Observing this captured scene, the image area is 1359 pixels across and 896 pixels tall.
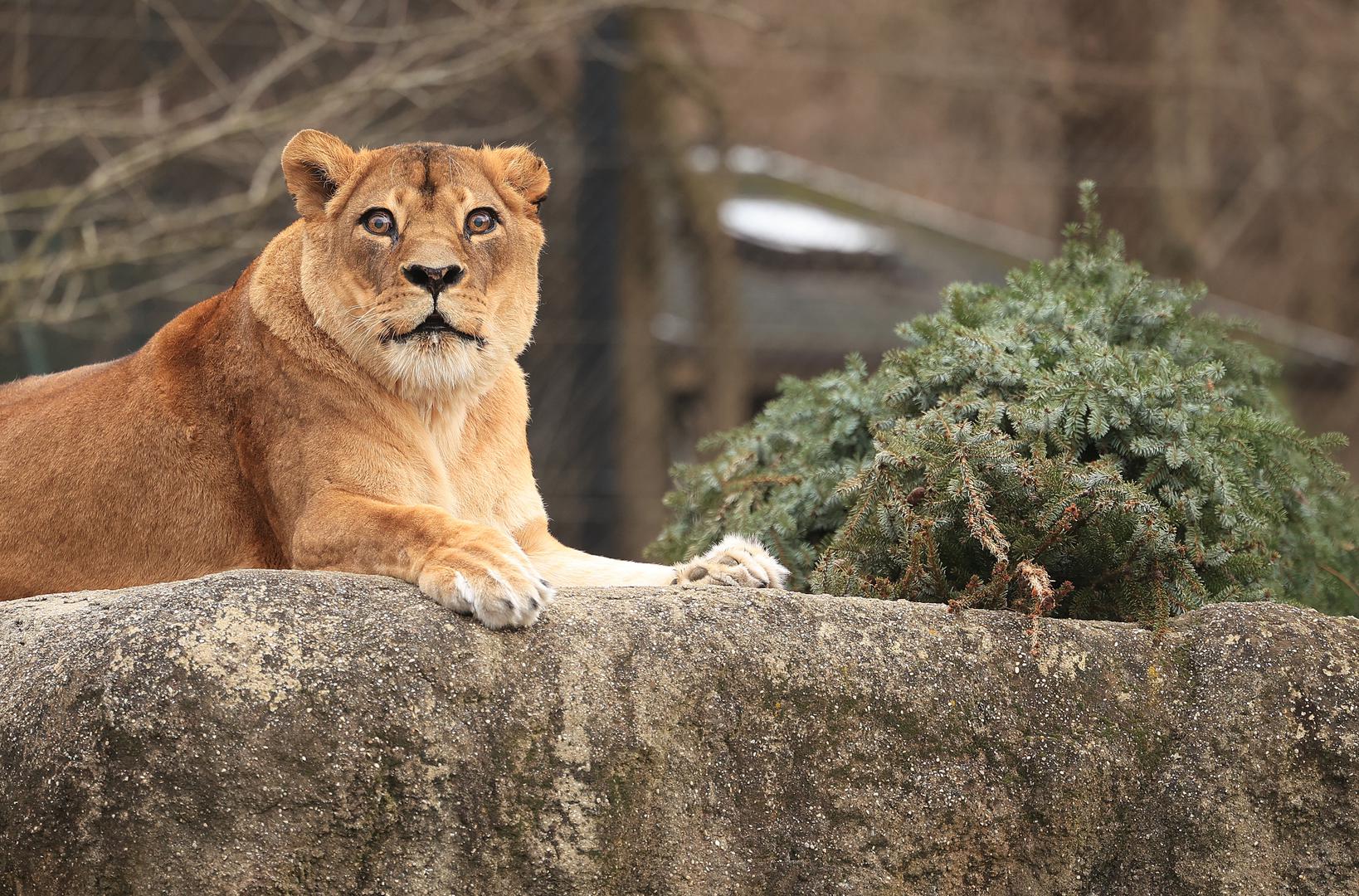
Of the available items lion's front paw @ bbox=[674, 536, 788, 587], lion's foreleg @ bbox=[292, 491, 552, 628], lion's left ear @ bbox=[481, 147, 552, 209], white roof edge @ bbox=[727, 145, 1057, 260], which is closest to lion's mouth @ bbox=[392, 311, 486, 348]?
lion's foreleg @ bbox=[292, 491, 552, 628]

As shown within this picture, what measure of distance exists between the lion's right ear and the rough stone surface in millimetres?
1128

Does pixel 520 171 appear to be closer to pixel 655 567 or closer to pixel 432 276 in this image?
pixel 432 276

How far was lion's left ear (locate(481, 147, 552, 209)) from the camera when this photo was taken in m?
3.90

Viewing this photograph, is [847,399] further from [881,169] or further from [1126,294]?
[881,169]

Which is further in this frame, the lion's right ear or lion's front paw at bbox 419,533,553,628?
the lion's right ear

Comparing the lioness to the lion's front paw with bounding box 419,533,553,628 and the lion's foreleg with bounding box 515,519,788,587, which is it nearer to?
the lion's foreleg with bounding box 515,519,788,587

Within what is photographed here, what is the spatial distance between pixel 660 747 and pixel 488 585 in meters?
0.44

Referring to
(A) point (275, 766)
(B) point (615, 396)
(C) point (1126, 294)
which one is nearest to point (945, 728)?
(A) point (275, 766)

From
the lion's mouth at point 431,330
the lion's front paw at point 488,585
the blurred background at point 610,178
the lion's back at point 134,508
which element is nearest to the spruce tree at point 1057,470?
the lion's front paw at point 488,585

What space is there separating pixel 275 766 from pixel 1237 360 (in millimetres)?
2935

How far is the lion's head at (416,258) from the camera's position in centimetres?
355

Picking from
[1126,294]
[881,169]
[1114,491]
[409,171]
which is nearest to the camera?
[1114,491]

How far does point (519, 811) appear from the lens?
2.81 m

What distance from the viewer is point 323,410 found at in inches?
144
